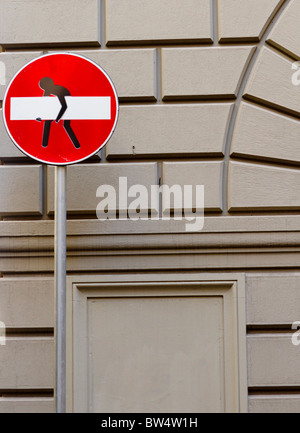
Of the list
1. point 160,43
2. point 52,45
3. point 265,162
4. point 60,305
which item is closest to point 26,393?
point 60,305

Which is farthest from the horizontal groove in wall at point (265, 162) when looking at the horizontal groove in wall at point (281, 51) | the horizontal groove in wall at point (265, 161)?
the horizontal groove in wall at point (281, 51)

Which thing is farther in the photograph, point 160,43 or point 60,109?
Result: point 160,43

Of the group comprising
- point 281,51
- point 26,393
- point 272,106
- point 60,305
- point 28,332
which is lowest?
point 26,393

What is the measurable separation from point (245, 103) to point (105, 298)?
1.75 m

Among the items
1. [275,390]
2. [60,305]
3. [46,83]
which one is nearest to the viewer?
[60,305]

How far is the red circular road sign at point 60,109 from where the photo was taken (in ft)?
13.5

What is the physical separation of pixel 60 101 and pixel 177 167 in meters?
1.20

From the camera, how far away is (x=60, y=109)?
4.15m

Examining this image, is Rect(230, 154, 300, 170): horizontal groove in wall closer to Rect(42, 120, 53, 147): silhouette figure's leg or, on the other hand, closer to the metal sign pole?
Rect(42, 120, 53, 147): silhouette figure's leg

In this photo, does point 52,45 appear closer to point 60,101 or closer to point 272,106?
point 60,101

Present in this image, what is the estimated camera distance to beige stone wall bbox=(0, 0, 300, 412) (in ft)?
16.3

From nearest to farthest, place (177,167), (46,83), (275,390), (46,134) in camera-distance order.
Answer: (46,134) < (46,83) < (275,390) < (177,167)
